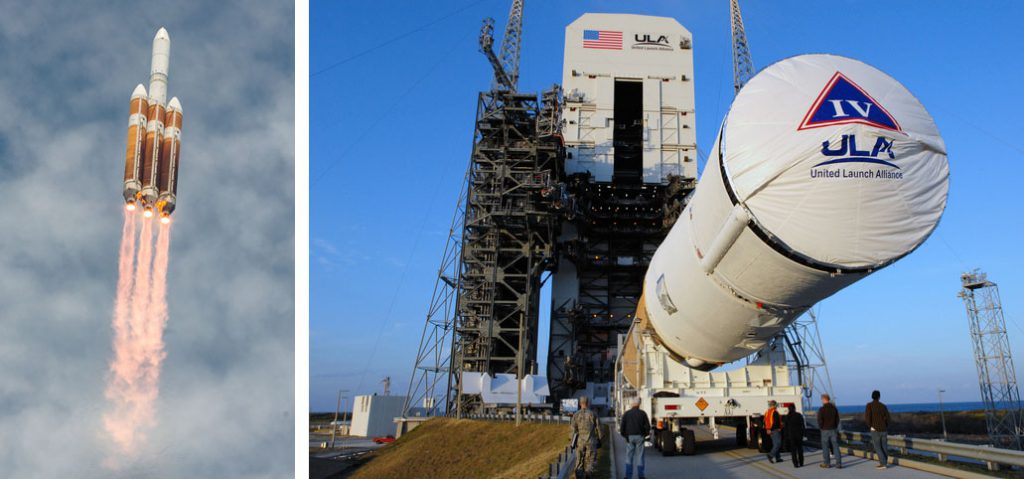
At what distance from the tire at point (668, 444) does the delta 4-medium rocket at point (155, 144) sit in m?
23.7

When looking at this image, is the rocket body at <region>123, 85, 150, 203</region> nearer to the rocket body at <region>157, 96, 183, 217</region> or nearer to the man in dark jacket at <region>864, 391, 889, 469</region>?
the rocket body at <region>157, 96, 183, 217</region>

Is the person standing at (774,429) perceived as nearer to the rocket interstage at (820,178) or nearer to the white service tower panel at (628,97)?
the rocket interstage at (820,178)

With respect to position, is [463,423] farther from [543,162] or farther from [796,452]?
[796,452]

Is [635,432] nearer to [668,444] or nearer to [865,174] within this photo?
[668,444]

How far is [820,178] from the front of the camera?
8742mm

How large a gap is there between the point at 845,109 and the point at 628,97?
36.8 meters

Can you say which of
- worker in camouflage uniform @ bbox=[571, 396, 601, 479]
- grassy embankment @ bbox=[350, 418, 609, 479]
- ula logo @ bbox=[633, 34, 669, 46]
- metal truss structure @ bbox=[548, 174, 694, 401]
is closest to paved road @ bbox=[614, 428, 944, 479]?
worker in camouflage uniform @ bbox=[571, 396, 601, 479]

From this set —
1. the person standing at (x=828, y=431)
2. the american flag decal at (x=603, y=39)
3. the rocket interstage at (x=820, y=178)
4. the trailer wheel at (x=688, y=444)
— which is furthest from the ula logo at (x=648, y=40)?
the rocket interstage at (x=820, y=178)

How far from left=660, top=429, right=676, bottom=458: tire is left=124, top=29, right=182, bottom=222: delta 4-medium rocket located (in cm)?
2367

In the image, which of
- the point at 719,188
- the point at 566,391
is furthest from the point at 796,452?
the point at 566,391

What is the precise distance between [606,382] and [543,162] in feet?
45.5

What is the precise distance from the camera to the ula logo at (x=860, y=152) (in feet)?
28.0

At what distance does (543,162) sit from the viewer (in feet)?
129

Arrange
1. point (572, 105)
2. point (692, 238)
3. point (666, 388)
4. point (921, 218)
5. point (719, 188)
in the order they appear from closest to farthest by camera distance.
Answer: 1. point (921, 218)
2. point (719, 188)
3. point (692, 238)
4. point (666, 388)
5. point (572, 105)
